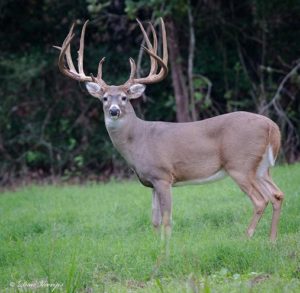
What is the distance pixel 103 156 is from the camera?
1462 centimetres

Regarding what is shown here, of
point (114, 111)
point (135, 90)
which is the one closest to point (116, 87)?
point (135, 90)

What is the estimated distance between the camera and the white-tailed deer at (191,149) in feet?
23.9

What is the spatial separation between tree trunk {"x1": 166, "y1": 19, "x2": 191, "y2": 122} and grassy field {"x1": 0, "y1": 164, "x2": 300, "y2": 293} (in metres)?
3.49

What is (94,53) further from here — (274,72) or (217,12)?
(274,72)

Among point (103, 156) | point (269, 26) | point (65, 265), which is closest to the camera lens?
point (65, 265)

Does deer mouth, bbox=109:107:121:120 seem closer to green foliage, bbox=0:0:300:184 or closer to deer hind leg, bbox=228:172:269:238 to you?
deer hind leg, bbox=228:172:269:238

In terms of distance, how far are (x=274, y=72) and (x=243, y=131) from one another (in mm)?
6967

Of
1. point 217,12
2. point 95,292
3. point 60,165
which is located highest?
point 217,12

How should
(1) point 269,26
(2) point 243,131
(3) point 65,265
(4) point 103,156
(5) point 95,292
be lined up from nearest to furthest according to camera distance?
(5) point 95,292 < (3) point 65,265 < (2) point 243,131 < (1) point 269,26 < (4) point 103,156

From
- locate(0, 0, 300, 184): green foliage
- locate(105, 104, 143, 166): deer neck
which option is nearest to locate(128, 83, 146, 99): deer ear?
locate(105, 104, 143, 166): deer neck

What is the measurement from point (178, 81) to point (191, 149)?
6.11 metres

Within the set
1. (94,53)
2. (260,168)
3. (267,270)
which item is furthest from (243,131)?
(94,53)

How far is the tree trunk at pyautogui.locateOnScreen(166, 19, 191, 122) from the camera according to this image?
44.7 feet

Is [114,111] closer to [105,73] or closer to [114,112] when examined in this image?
[114,112]
